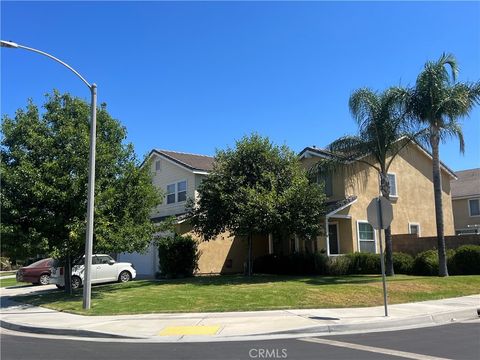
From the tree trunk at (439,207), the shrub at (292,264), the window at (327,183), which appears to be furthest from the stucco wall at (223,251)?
the tree trunk at (439,207)

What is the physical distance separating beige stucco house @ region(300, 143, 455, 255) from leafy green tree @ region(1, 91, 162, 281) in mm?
11037

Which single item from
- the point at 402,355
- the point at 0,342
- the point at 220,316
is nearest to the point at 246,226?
the point at 220,316

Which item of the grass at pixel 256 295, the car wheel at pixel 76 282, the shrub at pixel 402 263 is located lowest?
the grass at pixel 256 295

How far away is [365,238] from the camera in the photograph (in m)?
28.2

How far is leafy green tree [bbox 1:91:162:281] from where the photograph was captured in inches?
658

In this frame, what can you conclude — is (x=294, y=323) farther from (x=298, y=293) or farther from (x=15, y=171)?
(x=15, y=171)

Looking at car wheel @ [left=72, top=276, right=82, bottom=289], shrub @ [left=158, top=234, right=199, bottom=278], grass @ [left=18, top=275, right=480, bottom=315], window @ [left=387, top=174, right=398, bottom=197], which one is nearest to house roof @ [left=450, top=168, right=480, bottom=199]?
window @ [left=387, top=174, right=398, bottom=197]

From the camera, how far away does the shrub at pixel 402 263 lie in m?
24.5

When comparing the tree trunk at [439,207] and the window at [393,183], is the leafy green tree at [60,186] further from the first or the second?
the window at [393,183]

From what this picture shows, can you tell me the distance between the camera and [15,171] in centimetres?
1656

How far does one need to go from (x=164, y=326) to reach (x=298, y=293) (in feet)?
20.0

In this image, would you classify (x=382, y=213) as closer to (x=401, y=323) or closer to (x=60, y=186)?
(x=401, y=323)

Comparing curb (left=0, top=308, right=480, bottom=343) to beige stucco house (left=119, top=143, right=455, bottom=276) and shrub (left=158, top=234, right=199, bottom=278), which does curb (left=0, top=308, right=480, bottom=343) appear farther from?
beige stucco house (left=119, top=143, right=455, bottom=276)

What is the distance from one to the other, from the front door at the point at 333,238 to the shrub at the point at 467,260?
672cm
